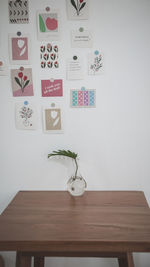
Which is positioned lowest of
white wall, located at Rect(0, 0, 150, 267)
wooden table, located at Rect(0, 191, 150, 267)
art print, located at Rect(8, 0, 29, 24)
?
wooden table, located at Rect(0, 191, 150, 267)

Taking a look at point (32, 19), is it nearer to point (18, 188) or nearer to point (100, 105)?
point (100, 105)

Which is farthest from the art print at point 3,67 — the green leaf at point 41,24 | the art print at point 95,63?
the art print at point 95,63

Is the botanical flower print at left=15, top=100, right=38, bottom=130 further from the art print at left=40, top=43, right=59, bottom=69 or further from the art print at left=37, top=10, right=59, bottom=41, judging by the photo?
the art print at left=37, top=10, right=59, bottom=41

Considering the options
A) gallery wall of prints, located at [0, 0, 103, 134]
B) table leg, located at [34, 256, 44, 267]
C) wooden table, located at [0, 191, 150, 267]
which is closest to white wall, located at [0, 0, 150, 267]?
gallery wall of prints, located at [0, 0, 103, 134]

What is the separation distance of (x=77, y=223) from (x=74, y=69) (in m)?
0.96

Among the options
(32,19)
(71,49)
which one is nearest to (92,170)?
(71,49)

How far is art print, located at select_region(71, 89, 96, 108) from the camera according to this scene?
137 cm

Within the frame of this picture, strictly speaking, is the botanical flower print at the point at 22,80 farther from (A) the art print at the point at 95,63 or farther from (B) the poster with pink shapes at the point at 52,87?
(A) the art print at the point at 95,63

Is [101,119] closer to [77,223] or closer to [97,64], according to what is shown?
[97,64]

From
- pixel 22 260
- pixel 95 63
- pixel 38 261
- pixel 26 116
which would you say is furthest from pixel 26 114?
pixel 38 261

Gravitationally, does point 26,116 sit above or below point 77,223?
above

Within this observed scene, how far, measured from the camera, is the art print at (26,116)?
1.40 meters

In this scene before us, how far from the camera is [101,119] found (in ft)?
4.58

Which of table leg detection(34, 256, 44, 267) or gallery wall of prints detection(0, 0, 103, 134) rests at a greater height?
gallery wall of prints detection(0, 0, 103, 134)
